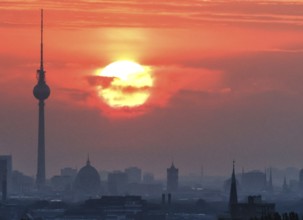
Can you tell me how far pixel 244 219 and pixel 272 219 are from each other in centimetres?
3667

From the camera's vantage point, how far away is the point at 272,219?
11438 centimetres

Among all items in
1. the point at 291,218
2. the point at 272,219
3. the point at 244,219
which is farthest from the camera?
the point at 244,219

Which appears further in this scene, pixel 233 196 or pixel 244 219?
pixel 233 196

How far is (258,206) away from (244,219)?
11972 millimetres

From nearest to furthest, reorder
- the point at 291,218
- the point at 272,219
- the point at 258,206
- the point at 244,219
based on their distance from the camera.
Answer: the point at 291,218, the point at 272,219, the point at 244,219, the point at 258,206

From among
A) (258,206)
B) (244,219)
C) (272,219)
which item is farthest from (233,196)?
(272,219)

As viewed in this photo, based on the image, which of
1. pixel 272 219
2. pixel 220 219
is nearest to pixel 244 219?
pixel 220 219

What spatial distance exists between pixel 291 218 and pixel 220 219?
170ft

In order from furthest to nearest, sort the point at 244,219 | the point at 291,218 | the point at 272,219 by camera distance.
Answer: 1. the point at 244,219
2. the point at 272,219
3. the point at 291,218

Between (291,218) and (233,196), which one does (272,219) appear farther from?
(233,196)

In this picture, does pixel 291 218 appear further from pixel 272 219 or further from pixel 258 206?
pixel 258 206

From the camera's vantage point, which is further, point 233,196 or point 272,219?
point 233,196

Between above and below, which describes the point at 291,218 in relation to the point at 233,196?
below

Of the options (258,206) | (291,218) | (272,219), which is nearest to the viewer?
(291,218)
